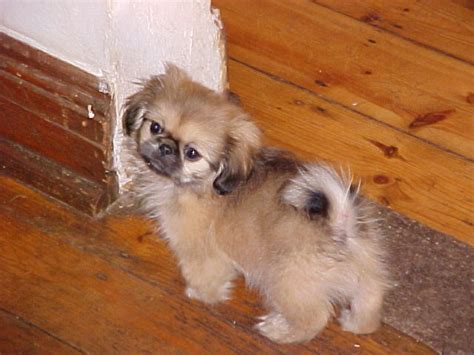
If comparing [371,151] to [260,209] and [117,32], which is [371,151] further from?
[117,32]

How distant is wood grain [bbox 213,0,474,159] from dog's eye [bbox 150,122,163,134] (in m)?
0.80

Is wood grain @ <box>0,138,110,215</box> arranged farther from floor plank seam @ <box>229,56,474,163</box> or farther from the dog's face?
floor plank seam @ <box>229,56,474,163</box>

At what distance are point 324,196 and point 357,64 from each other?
0.99 metres

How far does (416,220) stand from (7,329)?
3.23 ft

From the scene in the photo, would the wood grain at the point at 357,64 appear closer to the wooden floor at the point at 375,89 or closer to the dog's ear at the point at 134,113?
the wooden floor at the point at 375,89

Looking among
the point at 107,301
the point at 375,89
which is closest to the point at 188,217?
the point at 107,301

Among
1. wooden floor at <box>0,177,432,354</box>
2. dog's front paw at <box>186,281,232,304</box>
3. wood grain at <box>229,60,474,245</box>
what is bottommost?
wooden floor at <box>0,177,432,354</box>

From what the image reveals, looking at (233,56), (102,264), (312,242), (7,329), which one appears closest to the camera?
(312,242)

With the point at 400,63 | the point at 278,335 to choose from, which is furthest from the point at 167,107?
the point at 400,63

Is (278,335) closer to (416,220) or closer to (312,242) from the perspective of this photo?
(312,242)

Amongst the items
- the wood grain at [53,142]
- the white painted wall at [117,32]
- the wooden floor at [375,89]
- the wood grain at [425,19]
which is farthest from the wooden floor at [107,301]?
the wood grain at [425,19]

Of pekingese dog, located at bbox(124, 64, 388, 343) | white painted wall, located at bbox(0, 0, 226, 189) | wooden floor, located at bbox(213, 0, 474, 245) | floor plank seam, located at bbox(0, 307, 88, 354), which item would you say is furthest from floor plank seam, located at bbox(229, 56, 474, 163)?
floor plank seam, located at bbox(0, 307, 88, 354)

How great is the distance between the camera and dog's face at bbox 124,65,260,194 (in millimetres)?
1727

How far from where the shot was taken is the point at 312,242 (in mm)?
1708
